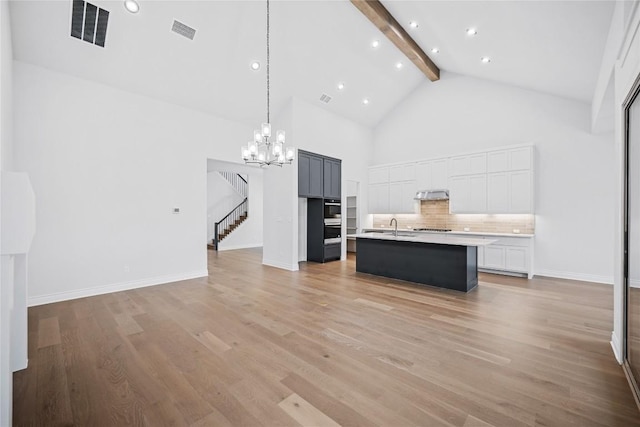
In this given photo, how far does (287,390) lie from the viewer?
213 centimetres

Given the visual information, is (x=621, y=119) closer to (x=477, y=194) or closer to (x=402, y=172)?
(x=477, y=194)

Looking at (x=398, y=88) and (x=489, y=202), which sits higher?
(x=398, y=88)

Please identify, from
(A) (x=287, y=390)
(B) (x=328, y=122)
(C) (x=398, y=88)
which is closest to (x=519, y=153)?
(C) (x=398, y=88)

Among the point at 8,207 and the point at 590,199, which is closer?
the point at 8,207

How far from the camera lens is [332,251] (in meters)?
7.64

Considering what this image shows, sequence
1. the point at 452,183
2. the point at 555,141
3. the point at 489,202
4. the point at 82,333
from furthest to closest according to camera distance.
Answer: the point at 452,183 < the point at 489,202 < the point at 555,141 < the point at 82,333

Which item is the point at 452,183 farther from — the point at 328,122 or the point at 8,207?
the point at 8,207

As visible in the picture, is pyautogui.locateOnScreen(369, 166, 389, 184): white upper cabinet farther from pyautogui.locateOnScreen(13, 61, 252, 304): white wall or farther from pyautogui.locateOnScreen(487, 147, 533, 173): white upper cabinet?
pyautogui.locateOnScreen(13, 61, 252, 304): white wall

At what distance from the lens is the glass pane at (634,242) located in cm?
215

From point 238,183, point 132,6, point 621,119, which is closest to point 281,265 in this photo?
point 132,6

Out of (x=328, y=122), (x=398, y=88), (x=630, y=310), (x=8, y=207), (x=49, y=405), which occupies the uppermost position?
(x=398, y=88)

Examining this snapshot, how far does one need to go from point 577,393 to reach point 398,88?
720cm

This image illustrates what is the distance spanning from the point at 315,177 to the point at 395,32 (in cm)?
341

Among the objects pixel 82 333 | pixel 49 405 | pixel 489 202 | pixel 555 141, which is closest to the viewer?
pixel 49 405
